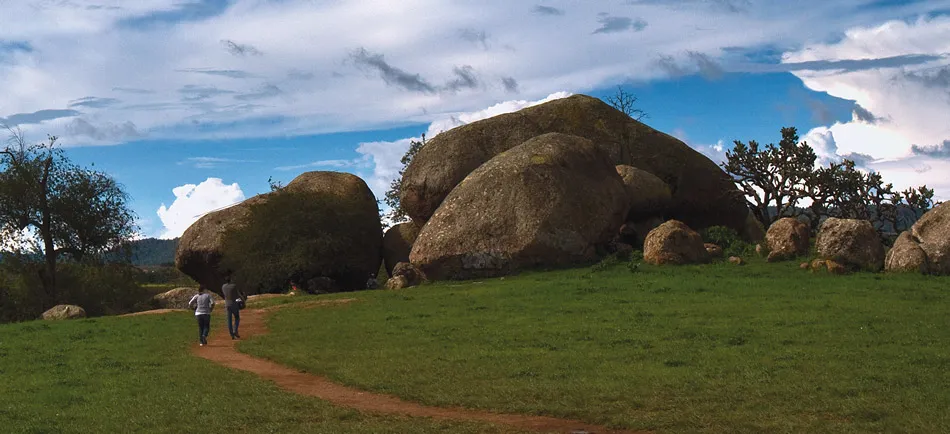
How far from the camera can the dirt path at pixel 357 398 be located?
16.2 m

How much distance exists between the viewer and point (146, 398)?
63.0ft

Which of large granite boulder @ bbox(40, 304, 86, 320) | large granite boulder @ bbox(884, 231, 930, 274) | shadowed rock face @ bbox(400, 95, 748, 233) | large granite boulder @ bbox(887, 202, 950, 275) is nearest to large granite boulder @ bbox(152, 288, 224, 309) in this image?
A: large granite boulder @ bbox(40, 304, 86, 320)

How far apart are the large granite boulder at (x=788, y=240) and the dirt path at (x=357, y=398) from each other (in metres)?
26.6

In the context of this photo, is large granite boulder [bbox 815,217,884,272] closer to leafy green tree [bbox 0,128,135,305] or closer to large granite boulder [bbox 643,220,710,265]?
large granite boulder [bbox 643,220,710,265]

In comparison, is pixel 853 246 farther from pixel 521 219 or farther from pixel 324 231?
pixel 324 231

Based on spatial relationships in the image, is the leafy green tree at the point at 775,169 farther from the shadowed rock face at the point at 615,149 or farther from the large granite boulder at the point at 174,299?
the large granite boulder at the point at 174,299

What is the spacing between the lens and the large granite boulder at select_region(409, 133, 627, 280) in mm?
45969

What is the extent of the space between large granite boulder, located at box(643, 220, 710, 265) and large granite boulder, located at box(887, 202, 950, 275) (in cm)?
896

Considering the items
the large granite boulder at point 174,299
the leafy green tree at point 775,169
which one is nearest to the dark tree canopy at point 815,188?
the leafy green tree at point 775,169

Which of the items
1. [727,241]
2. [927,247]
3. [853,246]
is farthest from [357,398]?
[727,241]

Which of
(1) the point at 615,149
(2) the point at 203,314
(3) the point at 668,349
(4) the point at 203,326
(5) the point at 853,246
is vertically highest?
(1) the point at 615,149

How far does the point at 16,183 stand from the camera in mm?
54250

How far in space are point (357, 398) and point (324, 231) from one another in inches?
1385

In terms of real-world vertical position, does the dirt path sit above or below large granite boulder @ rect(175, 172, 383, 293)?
below
